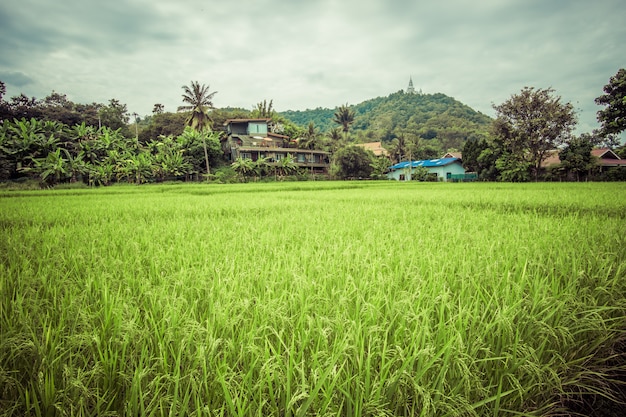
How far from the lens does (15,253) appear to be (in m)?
2.46

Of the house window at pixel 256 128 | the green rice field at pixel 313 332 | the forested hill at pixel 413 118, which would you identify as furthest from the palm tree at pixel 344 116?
the green rice field at pixel 313 332

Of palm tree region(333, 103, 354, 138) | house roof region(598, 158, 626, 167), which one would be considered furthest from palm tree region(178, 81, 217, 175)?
house roof region(598, 158, 626, 167)

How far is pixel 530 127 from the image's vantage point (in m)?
23.8

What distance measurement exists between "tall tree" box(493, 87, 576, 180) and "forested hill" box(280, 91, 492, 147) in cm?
2892

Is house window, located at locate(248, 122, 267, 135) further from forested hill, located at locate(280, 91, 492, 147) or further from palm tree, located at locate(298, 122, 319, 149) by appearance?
forested hill, located at locate(280, 91, 492, 147)

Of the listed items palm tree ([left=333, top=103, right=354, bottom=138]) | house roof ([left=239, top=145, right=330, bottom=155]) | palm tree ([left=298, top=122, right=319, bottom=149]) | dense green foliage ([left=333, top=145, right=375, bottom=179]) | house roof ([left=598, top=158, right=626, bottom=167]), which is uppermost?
palm tree ([left=333, top=103, right=354, bottom=138])

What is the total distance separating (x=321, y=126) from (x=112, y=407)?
7842 cm

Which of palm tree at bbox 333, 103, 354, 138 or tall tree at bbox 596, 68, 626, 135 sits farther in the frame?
palm tree at bbox 333, 103, 354, 138

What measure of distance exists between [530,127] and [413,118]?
4759cm

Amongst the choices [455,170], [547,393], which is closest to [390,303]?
[547,393]

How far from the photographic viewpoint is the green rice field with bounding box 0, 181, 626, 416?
84cm

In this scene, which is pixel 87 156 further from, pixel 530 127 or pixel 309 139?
pixel 530 127

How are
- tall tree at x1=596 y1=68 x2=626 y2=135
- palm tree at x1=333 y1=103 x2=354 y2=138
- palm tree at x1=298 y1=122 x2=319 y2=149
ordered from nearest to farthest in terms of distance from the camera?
tall tree at x1=596 y1=68 x2=626 y2=135
palm tree at x1=298 y1=122 x2=319 y2=149
palm tree at x1=333 y1=103 x2=354 y2=138

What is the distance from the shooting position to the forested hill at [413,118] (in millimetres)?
58438
